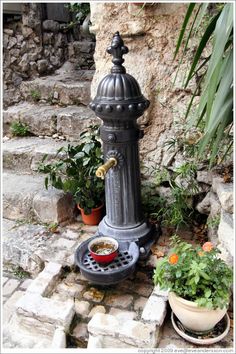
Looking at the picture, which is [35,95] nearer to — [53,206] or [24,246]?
[53,206]

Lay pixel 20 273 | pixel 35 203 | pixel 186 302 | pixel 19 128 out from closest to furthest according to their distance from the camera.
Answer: pixel 186 302 → pixel 20 273 → pixel 35 203 → pixel 19 128

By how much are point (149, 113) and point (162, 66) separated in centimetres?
28

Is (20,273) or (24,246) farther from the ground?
(24,246)

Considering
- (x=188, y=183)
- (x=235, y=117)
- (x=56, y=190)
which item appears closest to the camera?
(x=235, y=117)

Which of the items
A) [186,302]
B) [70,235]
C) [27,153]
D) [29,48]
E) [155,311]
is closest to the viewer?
[186,302]

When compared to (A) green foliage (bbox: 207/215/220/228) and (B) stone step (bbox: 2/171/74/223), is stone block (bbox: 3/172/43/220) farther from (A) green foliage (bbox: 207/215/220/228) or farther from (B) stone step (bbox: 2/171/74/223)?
(A) green foliage (bbox: 207/215/220/228)

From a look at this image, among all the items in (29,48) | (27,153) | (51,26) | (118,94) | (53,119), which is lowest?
(27,153)

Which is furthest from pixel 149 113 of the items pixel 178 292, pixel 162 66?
pixel 178 292

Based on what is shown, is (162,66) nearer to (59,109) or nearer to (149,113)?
(149,113)

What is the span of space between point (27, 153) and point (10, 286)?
103 cm

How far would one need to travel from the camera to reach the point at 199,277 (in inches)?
51.0

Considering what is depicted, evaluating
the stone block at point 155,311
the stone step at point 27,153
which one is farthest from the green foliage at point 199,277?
the stone step at point 27,153

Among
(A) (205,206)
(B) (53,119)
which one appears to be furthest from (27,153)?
(A) (205,206)

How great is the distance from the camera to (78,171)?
6.48ft
